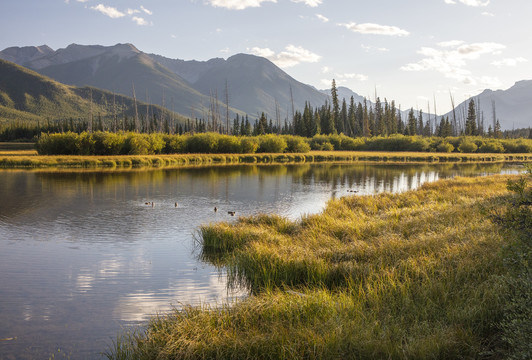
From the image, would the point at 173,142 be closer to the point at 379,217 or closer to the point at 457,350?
the point at 379,217

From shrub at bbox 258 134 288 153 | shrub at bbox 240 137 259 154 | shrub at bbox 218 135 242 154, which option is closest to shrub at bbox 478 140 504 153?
shrub at bbox 258 134 288 153

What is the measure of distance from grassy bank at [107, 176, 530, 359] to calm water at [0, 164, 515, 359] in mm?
1177

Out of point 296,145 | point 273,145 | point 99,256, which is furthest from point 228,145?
point 99,256

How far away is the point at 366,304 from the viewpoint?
7.82 meters

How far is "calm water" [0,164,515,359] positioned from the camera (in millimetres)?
8383

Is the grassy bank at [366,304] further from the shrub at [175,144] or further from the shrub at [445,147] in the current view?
the shrub at [445,147]

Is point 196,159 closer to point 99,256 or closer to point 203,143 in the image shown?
point 203,143

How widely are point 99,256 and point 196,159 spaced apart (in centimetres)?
4977

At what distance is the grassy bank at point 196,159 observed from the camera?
171 ft

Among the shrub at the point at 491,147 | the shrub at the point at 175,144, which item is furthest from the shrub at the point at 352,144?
the shrub at the point at 175,144

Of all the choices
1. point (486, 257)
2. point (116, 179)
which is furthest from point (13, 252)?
point (116, 179)

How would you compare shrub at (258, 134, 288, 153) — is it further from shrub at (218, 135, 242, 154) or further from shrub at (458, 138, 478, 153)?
shrub at (458, 138, 478, 153)

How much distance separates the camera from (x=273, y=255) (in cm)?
1107

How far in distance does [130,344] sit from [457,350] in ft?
17.2
